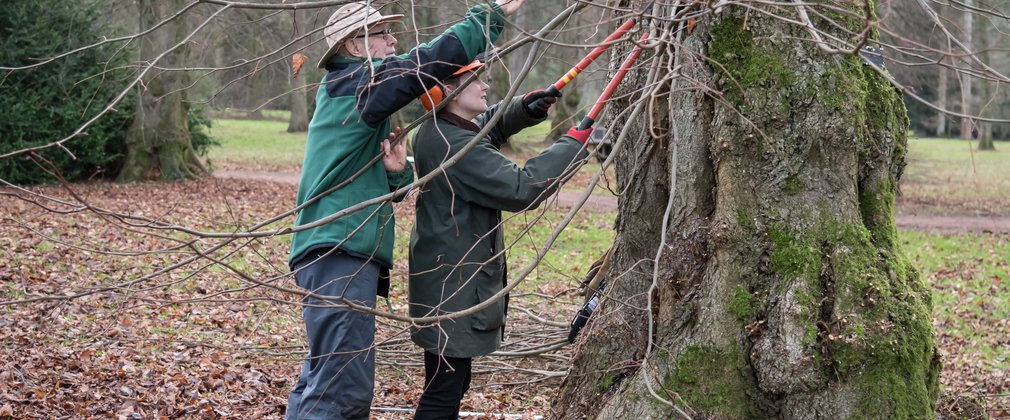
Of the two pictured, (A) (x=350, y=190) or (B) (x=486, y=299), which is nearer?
(A) (x=350, y=190)

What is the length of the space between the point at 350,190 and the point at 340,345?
0.58 meters

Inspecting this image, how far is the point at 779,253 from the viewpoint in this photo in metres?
3.43

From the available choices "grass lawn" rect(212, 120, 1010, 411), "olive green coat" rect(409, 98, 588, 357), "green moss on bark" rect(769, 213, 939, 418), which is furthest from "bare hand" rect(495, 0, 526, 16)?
"green moss on bark" rect(769, 213, 939, 418)

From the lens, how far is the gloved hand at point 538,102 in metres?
3.72

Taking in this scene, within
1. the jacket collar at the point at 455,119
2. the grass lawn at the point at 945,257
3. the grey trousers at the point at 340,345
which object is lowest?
the grass lawn at the point at 945,257

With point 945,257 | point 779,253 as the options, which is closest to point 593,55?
point 779,253

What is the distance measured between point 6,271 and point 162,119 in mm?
8256

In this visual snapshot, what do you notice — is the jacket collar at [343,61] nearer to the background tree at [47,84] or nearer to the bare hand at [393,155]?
the bare hand at [393,155]

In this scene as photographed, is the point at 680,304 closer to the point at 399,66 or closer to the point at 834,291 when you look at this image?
the point at 834,291

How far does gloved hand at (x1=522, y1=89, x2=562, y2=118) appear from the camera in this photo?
→ 372cm

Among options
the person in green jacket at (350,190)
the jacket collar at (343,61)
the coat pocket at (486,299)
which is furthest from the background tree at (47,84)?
the coat pocket at (486,299)

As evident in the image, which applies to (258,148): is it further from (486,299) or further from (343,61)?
(486,299)

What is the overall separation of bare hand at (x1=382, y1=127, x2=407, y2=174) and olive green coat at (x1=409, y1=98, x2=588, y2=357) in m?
0.06

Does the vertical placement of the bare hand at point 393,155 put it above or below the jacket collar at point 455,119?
below
